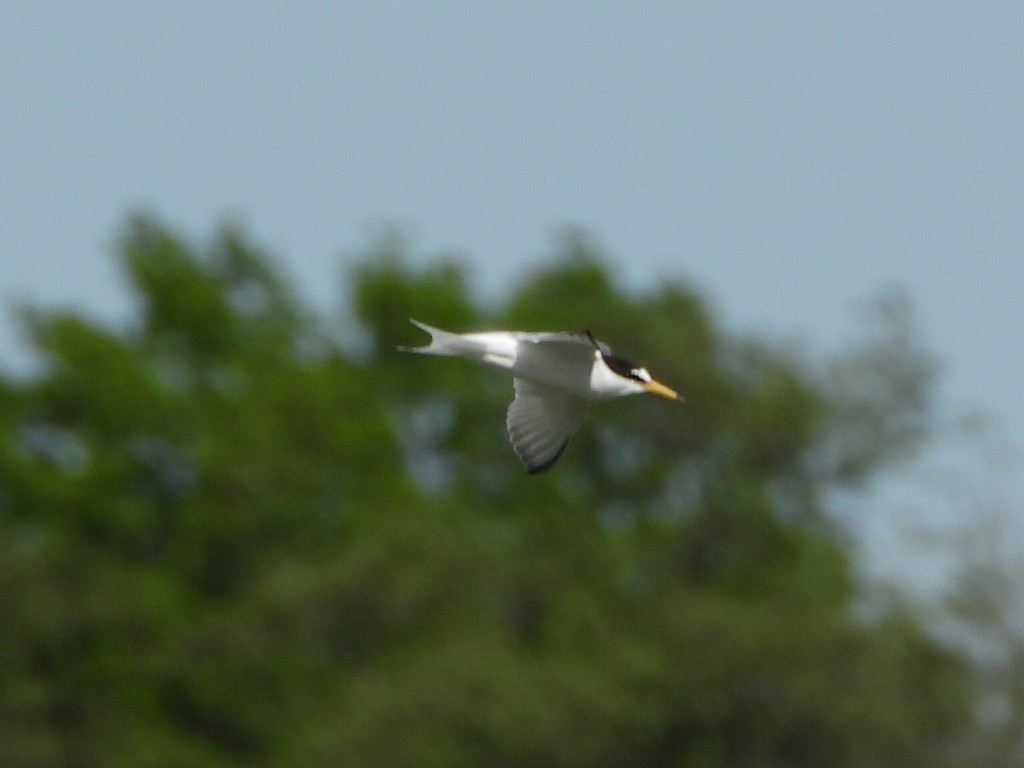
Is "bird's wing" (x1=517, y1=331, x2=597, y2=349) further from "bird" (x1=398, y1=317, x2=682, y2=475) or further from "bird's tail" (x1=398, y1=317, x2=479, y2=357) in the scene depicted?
"bird's tail" (x1=398, y1=317, x2=479, y2=357)

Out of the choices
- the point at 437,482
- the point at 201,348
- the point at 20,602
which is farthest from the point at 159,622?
the point at 201,348

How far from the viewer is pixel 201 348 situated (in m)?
46.8

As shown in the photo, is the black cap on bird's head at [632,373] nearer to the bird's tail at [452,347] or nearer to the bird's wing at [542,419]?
the bird's wing at [542,419]

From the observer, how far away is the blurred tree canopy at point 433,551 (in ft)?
106

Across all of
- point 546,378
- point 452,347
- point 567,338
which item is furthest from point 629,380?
point 567,338

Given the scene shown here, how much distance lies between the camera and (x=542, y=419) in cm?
1274

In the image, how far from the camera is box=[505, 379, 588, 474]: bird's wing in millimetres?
12617

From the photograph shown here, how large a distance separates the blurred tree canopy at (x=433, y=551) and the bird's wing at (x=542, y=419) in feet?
61.3

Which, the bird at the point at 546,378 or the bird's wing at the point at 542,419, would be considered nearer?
the bird at the point at 546,378

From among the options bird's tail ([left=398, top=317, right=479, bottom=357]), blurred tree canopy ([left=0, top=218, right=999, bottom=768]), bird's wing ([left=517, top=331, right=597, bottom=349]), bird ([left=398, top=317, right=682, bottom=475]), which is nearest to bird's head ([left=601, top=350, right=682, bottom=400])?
bird ([left=398, top=317, right=682, bottom=475])

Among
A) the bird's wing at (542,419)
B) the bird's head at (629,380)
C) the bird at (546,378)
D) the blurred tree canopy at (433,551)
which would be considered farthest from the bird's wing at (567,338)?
the blurred tree canopy at (433,551)

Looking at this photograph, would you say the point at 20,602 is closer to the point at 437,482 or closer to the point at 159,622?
the point at 159,622

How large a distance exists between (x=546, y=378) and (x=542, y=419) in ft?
2.12

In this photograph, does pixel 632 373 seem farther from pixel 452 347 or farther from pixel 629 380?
pixel 452 347
